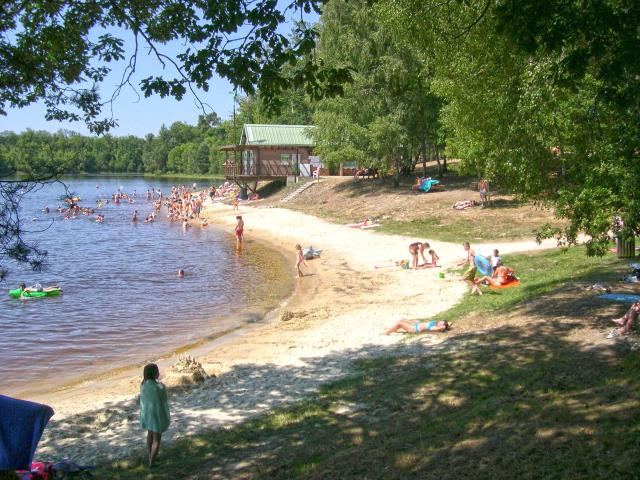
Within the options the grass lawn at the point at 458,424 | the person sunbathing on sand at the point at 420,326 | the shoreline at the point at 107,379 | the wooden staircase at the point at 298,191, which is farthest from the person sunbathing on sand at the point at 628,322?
the wooden staircase at the point at 298,191

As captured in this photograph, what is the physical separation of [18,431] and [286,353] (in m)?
7.09

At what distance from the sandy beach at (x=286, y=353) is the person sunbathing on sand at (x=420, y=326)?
29 centimetres

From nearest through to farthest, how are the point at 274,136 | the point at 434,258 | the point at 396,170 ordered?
the point at 434,258 → the point at 396,170 → the point at 274,136

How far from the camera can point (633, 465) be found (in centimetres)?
469

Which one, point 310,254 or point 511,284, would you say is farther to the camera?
point 310,254

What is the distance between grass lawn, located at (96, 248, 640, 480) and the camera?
206 inches

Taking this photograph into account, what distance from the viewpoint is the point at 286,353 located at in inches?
484

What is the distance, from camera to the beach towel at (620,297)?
1066 centimetres

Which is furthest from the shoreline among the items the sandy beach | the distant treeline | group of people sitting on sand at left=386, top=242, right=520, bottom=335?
the distant treeline

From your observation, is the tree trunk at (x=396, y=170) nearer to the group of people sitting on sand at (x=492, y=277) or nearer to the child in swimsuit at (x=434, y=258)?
the child in swimsuit at (x=434, y=258)

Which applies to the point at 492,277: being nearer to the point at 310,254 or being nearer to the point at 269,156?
the point at 310,254

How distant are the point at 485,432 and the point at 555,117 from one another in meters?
6.05

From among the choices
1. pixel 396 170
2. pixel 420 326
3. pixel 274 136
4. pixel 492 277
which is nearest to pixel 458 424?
pixel 420 326

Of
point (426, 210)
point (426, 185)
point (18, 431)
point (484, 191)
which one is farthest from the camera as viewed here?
point (426, 185)
